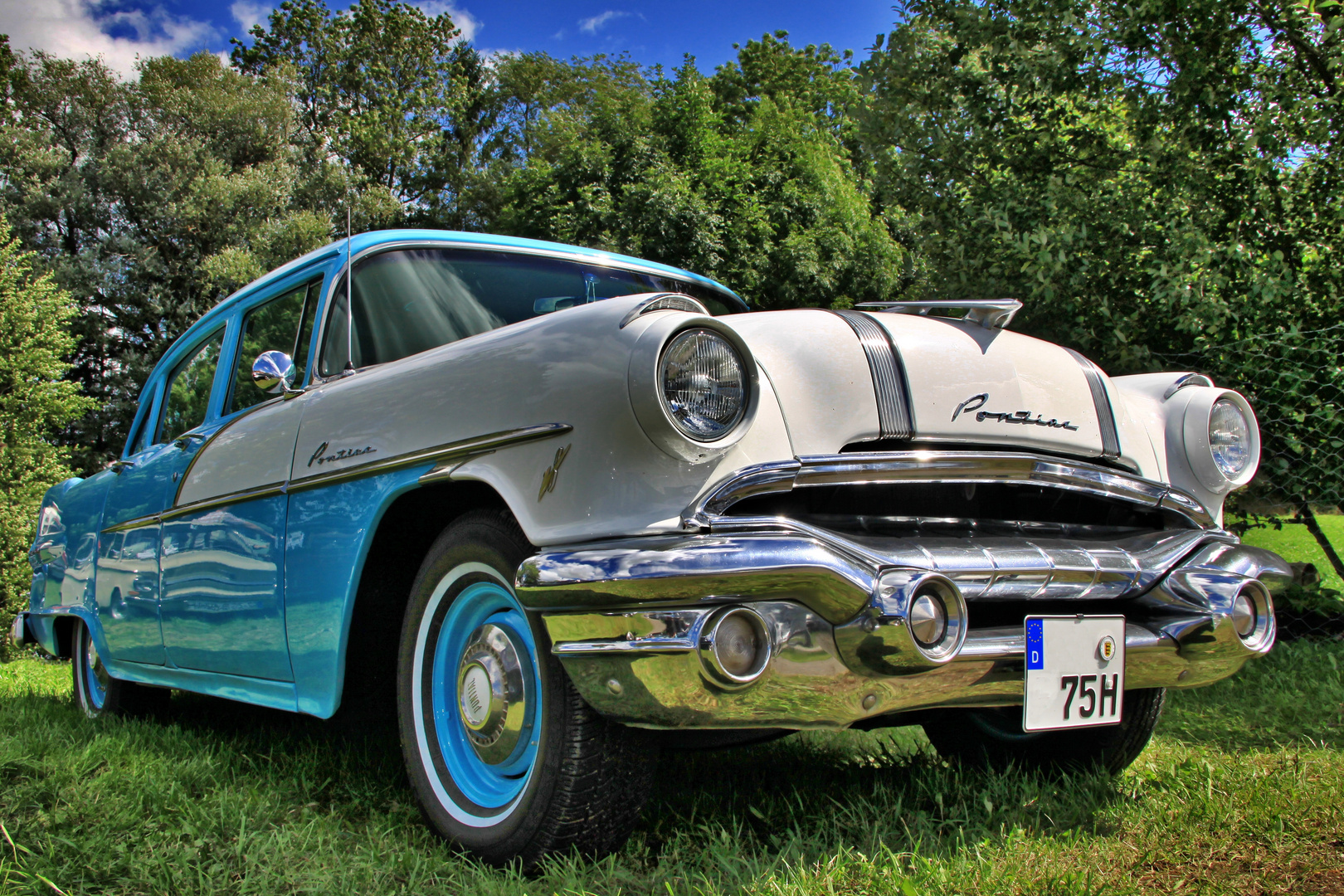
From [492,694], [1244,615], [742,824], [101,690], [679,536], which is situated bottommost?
[101,690]

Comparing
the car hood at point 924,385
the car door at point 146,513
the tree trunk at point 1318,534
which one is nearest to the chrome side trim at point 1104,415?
the car hood at point 924,385

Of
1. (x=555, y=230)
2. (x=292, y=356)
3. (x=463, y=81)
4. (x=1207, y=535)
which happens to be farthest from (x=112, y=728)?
(x=463, y=81)

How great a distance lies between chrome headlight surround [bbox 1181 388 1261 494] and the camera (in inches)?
96.5

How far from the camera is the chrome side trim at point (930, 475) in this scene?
69.7 inches

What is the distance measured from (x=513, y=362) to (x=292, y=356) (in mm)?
1385

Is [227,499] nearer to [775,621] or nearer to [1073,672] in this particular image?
[775,621]

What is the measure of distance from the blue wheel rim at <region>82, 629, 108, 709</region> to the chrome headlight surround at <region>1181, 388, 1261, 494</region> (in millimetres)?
4241

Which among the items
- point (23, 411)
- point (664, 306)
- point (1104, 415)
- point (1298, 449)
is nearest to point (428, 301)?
point (664, 306)

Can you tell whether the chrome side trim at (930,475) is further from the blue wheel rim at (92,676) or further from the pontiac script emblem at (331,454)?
the blue wheel rim at (92,676)

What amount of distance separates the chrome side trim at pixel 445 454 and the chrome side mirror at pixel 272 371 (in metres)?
0.37

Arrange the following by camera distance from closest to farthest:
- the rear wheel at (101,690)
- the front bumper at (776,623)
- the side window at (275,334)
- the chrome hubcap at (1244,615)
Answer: the front bumper at (776,623) → the chrome hubcap at (1244,615) → the side window at (275,334) → the rear wheel at (101,690)

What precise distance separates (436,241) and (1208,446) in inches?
86.9

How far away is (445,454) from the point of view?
6.92 ft

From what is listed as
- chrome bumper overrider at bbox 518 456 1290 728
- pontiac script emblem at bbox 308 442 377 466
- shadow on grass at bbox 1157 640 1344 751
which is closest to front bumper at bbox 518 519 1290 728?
chrome bumper overrider at bbox 518 456 1290 728
